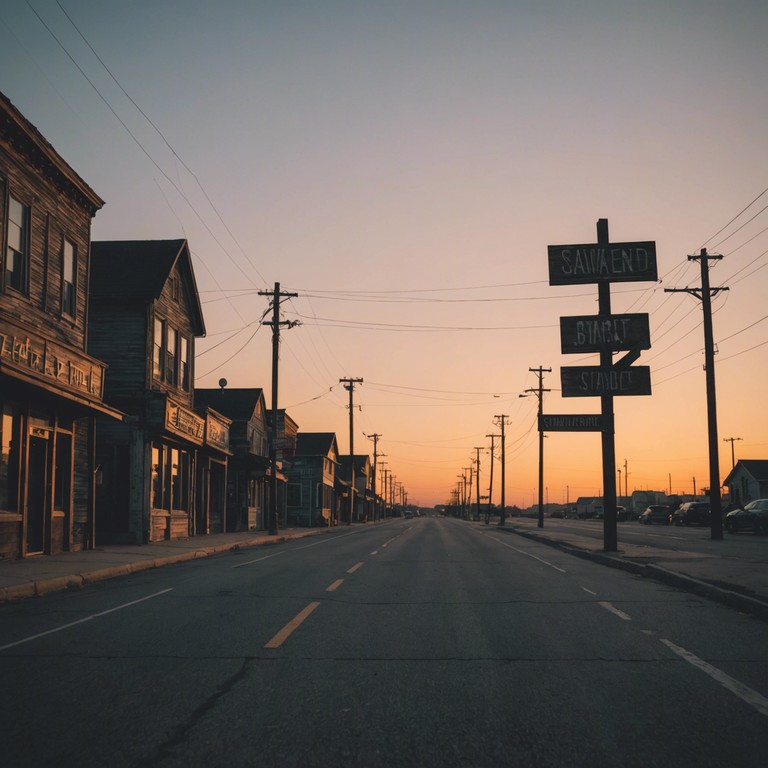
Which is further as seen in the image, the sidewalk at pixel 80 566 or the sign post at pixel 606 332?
the sign post at pixel 606 332

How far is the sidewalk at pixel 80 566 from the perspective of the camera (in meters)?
12.6

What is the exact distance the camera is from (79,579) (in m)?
14.0

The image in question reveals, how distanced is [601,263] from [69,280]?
1481 centimetres

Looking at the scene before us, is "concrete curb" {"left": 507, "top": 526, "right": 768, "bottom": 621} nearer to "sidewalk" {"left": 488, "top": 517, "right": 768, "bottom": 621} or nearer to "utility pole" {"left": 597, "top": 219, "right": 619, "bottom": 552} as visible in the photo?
"sidewalk" {"left": 488, "top": 517, "right": 768, "bottom": 621}

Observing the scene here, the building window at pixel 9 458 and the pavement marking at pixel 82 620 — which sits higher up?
the building window at pixel 9 458

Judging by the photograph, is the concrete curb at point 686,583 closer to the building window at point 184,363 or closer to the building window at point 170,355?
the building window at point 170,355

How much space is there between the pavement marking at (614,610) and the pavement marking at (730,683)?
6.49 ft

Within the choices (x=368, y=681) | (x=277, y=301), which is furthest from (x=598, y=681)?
(x=277, y=301)

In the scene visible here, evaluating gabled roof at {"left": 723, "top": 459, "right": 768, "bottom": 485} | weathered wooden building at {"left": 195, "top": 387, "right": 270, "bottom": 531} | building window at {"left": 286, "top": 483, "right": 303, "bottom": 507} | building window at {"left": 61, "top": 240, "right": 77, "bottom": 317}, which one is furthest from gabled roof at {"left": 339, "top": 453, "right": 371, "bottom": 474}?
building window at {"left": 61, "top": 240, "right": 77, "bottom": 317}

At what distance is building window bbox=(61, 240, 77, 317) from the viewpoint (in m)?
20.1

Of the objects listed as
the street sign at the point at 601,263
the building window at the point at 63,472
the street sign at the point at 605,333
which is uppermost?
the street sign at the point at 601,263

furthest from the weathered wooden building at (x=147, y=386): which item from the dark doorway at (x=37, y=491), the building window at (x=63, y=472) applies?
the dark doorway at (x=37, y=491)

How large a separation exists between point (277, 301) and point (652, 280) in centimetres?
2002

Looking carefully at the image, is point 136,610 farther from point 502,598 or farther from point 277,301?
point 277,301
